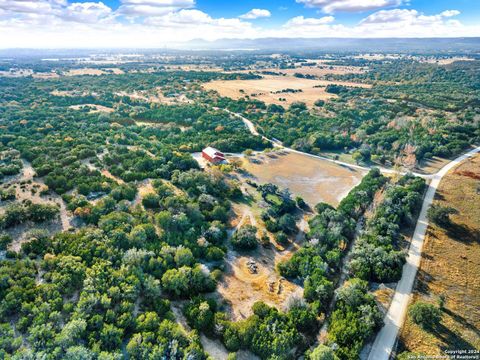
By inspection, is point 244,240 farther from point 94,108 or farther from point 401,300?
point 94,108

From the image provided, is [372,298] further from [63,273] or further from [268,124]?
[268,124]

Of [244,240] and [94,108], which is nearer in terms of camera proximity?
[244,240]

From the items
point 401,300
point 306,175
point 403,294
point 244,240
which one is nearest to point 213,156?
point 306,175

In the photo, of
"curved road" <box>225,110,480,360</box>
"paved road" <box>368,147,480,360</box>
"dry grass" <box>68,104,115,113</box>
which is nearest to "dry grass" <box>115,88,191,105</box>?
"dry grass" <box>68,104,115,113</box>

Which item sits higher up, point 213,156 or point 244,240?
point 213,156

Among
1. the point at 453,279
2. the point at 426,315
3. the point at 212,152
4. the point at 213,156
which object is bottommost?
the point at 453,279

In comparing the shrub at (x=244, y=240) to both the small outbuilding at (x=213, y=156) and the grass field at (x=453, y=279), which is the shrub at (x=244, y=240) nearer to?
the grass field at (x=453, y=279)

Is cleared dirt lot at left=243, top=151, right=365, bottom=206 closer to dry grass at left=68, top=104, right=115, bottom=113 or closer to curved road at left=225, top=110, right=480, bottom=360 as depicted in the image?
curved road at left=225, top=110, right=480, bottom=360
